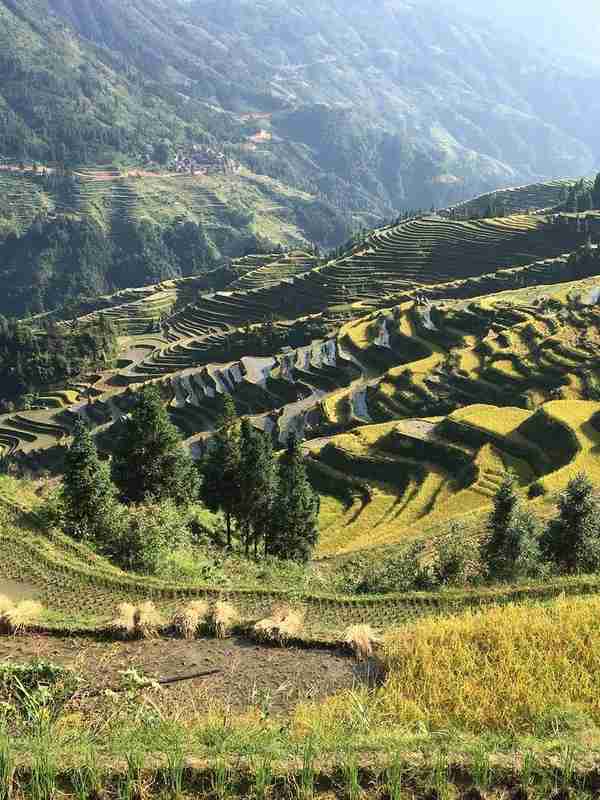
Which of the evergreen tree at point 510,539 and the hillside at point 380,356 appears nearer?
the evergreen tree at point 510,539

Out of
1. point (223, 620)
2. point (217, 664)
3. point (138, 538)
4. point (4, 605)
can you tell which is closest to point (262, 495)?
point (138, 538)

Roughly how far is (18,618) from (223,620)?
11.9 feet

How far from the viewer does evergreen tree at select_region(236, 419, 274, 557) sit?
2970 cm

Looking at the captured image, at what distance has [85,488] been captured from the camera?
18938mm

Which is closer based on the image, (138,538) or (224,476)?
(138,538)

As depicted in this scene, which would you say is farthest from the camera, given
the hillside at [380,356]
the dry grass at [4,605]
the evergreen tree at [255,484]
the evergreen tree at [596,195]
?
the evergreen tree at [596,195]

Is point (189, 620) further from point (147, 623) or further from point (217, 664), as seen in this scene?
point (217, 664)

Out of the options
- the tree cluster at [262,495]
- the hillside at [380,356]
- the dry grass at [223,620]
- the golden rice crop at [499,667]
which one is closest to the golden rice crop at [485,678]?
the golden rice crop at [499,667]

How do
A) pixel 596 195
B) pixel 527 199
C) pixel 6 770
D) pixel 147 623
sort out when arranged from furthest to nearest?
pixel 527 199 → pixel 596 195 → pixel 147 623 → pixel 6 770

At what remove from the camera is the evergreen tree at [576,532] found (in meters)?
20.6

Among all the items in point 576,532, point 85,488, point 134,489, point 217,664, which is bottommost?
point 576,532

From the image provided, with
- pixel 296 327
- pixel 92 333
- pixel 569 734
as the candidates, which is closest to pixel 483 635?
pixel 569 734

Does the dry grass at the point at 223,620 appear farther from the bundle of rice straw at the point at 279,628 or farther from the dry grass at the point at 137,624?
the dry grass at the point at 137,624

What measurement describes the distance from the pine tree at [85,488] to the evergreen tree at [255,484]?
10.3 metres
